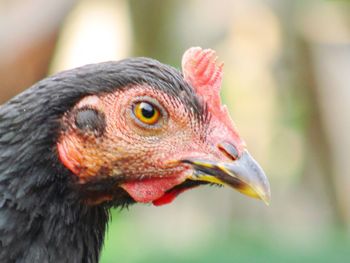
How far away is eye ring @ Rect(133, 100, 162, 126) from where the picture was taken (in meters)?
3.60

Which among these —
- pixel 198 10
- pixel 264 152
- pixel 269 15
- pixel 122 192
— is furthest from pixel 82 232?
pixel 264 152

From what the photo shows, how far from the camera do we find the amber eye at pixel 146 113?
360 centimetres

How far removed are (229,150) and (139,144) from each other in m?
0.37

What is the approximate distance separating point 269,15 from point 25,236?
1068 centimetres

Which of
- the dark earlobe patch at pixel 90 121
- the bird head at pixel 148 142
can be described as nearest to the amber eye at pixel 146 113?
the bird head at pixel 148 142

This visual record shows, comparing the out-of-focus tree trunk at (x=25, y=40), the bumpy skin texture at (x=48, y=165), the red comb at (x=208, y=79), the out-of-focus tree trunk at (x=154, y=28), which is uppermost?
the out-of-focus tree trunk at (x=154, y=28)

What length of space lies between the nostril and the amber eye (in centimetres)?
29

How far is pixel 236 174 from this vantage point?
11.7ft

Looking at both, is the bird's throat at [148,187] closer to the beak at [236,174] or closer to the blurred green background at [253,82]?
the beak at [236,174]

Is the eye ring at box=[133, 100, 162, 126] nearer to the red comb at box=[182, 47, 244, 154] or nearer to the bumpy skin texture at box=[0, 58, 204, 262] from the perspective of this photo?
the bumpy skin texture at box=[0, 58, 204, 262]

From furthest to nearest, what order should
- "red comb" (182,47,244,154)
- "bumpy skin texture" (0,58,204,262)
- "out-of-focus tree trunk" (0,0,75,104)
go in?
"out-of-focus tree trunk" (0,0,75,104) < "red comb" (182,47,244,154) < "bumpy skin texture" (0,58,204,262)

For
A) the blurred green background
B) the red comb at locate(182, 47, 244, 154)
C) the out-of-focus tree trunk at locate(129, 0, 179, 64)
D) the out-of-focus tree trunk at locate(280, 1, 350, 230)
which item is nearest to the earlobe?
the red comb at locate(182, 47, 244, 154)

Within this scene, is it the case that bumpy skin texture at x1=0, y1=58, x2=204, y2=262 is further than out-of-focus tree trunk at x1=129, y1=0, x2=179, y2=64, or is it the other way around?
out-of-focus tree trunk at x1=129, y1=0, x2=179, y2=64

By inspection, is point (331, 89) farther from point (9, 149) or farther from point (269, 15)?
point (9, 149)
